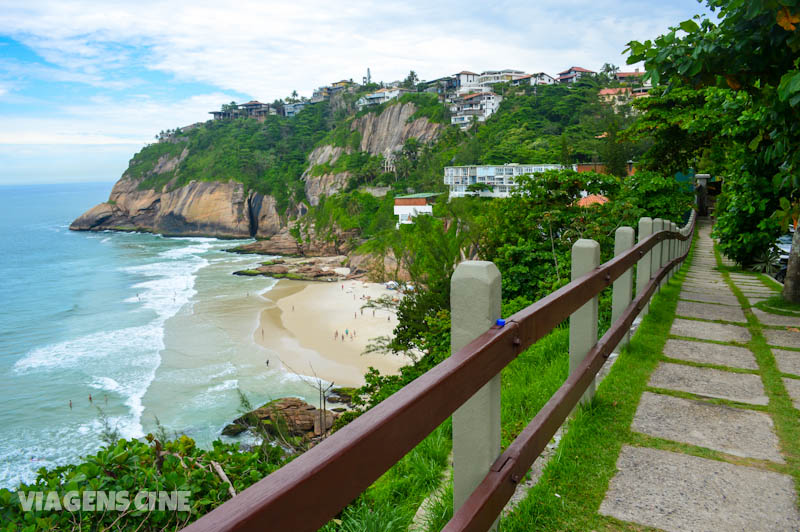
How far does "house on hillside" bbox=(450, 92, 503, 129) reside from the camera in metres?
77.6

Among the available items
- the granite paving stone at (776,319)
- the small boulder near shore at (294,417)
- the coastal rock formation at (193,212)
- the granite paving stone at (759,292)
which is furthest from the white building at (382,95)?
the granite paving stone at (776,319)

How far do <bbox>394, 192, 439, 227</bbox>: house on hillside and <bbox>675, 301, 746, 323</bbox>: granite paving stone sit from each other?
47.8 meters

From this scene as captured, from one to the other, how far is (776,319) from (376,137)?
82.4 meters

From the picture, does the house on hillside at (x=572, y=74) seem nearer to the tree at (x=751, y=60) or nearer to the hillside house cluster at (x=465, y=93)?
the hillside house cluster at (x=465, y=93)

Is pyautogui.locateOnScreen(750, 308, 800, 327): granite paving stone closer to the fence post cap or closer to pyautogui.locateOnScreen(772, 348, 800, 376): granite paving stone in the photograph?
pyautogui.locateOnScreen(772, 348, 800, 376): granite paving stone

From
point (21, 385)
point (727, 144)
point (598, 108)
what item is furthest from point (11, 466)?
point (598, 108)

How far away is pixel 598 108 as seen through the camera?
209 feet

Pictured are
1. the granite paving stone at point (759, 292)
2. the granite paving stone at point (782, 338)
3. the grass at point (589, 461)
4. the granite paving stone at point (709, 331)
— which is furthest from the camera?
the granite paving stone at point (759, 292)

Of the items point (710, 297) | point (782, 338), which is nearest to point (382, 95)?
point (710, 297)

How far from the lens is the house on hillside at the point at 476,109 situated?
77562mm

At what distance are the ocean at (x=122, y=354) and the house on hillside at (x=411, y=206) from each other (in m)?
17.0

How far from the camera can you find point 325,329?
3017cm

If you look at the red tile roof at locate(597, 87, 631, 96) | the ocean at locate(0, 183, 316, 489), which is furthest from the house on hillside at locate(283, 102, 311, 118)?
the ocean at locate(0, 183, 316, 489)

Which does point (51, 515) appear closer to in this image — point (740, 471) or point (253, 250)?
point (740, 471)
